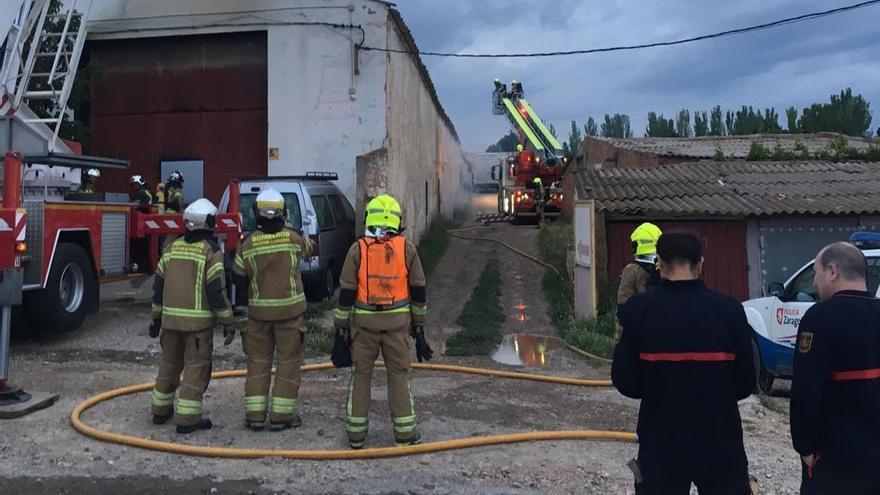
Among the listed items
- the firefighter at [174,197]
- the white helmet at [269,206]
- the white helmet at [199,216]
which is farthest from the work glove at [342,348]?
the firefighter at [174,197]

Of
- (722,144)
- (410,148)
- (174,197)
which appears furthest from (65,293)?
(722,144)

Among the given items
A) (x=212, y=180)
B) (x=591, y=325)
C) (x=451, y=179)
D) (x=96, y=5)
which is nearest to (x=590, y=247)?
(x=591, y=325)

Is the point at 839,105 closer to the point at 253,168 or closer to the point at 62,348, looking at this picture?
the point at 253,168

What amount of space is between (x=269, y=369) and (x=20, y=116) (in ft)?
23.7

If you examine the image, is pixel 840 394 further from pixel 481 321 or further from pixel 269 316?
pixel 481 321

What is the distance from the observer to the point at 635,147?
20609mm

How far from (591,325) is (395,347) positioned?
17.7 ft

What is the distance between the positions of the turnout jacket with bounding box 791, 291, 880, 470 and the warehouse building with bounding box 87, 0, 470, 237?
9.82 m

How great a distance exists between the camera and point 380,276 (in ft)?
14.9

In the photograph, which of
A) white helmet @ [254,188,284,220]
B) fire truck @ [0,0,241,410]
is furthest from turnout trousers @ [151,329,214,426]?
fire truck @ [0,0,241,410]

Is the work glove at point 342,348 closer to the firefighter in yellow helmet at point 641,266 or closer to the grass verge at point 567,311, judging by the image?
the firefighter in yellow helmet at point 641,266

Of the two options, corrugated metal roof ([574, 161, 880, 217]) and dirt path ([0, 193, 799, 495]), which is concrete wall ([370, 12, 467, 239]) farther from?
dirt path ([0, 193, 799, 495])

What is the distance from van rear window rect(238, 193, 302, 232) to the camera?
30.9ft

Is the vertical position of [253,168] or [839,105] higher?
[839,105]
